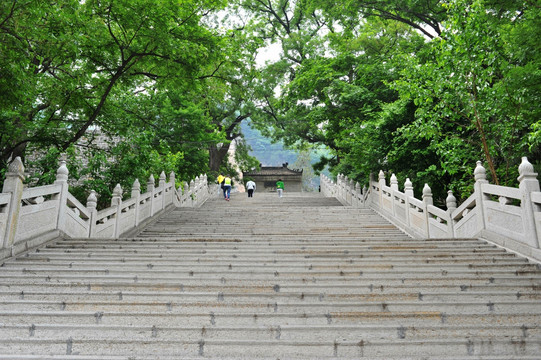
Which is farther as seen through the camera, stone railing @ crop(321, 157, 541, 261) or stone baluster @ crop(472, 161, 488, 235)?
stone baluster @ crop(472, 161, 488, 235)

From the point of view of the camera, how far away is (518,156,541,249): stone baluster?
4855 millimetres

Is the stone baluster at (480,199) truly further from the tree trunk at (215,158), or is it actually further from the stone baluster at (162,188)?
the tree trunk at (215,158)

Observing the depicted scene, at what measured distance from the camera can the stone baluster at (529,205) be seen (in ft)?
15.9

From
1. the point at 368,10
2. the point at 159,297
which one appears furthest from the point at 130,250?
the point at 368,10

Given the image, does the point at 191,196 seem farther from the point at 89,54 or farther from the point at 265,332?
the point at 265,332

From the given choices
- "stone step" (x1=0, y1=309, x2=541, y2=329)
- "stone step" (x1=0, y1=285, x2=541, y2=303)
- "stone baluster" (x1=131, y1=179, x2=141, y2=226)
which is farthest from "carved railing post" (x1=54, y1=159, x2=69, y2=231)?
"stone step" (x1=0, y1=309, x2=541, y2=329)

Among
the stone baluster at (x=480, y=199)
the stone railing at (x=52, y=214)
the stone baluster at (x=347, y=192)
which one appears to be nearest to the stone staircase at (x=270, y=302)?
the stone railing at (x=52, y=214)

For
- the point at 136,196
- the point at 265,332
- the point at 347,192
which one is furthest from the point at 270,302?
the point at 347,192

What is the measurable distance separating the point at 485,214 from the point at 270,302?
15.9 feet

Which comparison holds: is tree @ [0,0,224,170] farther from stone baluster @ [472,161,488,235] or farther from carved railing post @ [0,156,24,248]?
stone baluster @ [472,161,488,235]

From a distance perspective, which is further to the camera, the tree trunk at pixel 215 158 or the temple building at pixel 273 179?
the temple building at pixel 273 179

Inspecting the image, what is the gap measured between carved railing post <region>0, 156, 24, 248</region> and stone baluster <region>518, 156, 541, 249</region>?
293 inches

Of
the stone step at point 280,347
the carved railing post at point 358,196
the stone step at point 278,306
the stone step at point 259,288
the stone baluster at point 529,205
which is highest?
the carved railing post at point 358,196

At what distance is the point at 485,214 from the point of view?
20.4 ft
